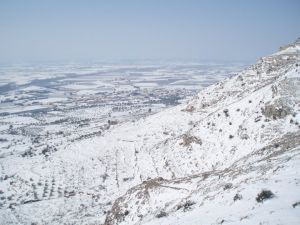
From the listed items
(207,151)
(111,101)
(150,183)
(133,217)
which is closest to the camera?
(133,217)

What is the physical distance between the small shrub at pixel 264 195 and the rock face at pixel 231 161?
47 millimetres

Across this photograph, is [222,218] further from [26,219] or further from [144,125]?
[144,125]

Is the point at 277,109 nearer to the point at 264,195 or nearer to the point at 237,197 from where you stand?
the point at 237,197

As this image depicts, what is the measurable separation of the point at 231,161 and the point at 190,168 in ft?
20.4

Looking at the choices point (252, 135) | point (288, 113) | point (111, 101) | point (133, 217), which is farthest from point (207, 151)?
point (111, 101)

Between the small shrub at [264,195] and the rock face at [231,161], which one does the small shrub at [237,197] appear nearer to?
the rock face at [231,161]

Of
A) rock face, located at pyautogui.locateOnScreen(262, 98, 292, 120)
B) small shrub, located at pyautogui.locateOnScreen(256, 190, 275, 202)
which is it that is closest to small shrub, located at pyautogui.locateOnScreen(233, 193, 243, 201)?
A: small shrub, located at pyautogui.locateOnScreen(256, 190, 275, 202)

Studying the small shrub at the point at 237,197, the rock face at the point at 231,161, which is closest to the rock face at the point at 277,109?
the rock face at the point at 231,161

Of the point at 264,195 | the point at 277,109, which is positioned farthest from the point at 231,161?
the point at 264,195

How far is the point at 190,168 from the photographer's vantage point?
43500 mm

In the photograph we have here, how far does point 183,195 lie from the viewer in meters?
27.3

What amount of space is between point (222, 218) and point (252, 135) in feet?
83.2

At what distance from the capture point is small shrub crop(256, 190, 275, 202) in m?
17.2

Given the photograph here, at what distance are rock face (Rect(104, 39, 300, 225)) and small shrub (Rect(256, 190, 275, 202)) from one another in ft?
0.16
